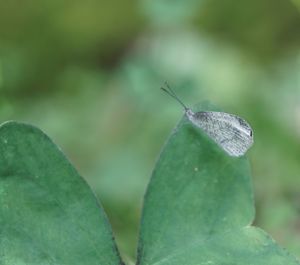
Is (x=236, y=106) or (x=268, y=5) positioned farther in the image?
(x=268, y=5)

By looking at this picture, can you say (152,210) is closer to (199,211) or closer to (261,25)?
(199,211)

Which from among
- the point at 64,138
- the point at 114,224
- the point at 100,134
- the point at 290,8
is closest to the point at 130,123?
the point at 100,134

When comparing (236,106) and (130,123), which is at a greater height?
(236,106)

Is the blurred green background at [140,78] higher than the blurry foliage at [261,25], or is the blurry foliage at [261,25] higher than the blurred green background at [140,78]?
the blurry foliage at [261,25]

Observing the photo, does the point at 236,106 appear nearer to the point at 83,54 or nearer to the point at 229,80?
the point at 229,80

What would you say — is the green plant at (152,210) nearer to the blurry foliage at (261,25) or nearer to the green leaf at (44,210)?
the green leaf at (44,210)

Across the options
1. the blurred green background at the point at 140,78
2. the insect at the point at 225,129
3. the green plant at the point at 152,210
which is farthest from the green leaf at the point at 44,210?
the blurred green background at the point at 140,78
